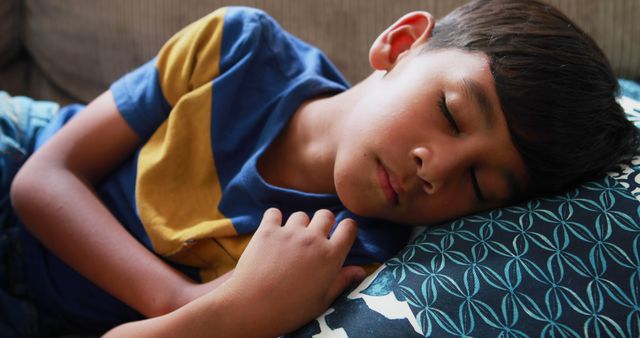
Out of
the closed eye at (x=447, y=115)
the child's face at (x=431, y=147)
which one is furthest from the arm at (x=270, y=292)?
the closed eye at (x=447, y=115)

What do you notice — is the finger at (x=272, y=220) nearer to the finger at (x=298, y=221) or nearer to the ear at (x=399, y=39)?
the finger at (x=298, y=221)

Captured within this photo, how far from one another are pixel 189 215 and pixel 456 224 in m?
0.42

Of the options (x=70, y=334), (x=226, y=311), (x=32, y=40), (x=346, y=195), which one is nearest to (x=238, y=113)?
(x=346, y=195)

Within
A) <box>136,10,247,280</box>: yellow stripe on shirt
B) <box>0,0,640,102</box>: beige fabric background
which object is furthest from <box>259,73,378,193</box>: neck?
<box>0,0,640,102</box>: beige fabric background

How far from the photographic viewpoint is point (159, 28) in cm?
133

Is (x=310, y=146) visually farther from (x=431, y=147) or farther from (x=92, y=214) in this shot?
(x=92, y=214)

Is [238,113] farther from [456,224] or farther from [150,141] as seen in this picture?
[456,224]

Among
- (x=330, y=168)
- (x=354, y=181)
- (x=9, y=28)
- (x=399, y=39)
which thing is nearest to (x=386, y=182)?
(x=354, y=181)

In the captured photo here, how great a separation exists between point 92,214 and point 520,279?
2.08 feet

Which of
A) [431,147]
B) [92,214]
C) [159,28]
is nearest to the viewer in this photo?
[431,147]

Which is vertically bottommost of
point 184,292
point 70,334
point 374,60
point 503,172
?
point 70,334

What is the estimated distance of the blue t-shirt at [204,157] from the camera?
911mm

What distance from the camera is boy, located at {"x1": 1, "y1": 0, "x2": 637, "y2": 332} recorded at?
77 cm

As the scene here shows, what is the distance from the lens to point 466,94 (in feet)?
2.50
